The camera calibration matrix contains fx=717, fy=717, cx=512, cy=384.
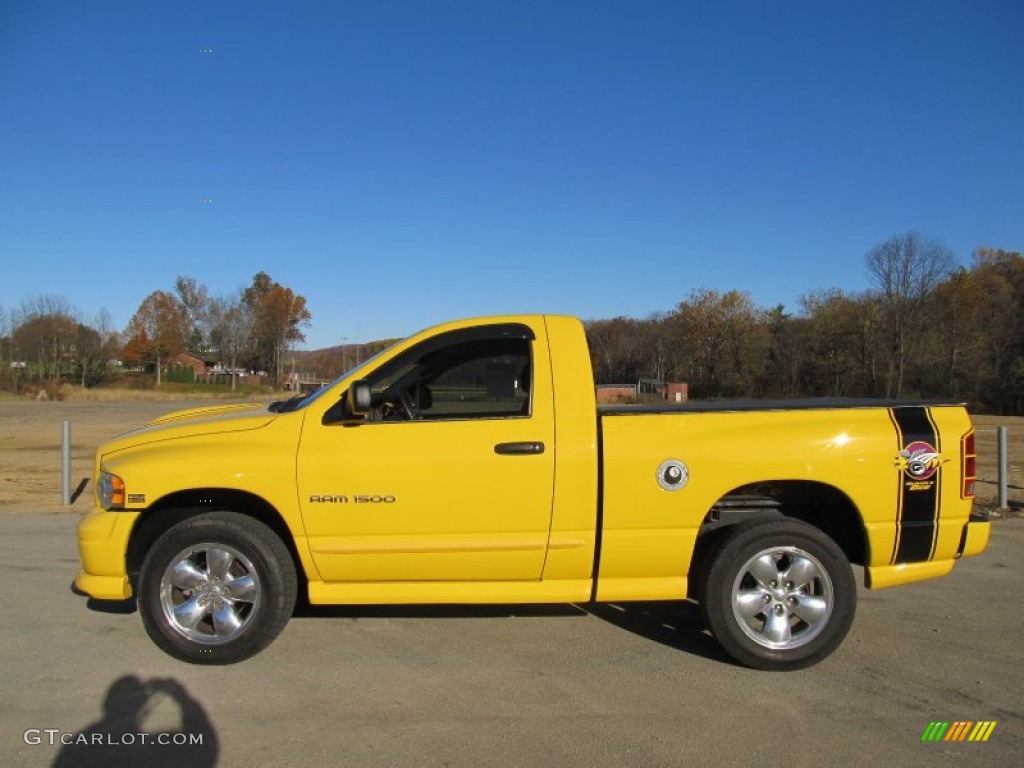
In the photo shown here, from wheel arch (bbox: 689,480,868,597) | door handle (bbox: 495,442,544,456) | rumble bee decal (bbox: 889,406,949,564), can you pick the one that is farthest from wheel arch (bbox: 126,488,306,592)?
rumble bee decal (bbox: 889,406,949,564)

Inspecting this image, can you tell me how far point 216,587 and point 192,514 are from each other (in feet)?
1.58

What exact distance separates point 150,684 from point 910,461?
14.3 feet

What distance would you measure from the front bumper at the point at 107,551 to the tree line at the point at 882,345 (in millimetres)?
49626

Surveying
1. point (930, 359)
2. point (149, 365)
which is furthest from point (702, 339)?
point (149, 365)

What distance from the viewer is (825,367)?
60719 millimetres

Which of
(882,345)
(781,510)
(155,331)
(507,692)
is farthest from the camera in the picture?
(155,331)

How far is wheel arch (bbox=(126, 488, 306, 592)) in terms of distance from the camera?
421 centimetres

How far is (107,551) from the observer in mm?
4082

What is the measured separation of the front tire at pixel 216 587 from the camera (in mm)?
4051

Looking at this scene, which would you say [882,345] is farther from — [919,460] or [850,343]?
[919,460]

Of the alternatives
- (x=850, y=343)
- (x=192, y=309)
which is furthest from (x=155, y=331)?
(x=850, y=343)

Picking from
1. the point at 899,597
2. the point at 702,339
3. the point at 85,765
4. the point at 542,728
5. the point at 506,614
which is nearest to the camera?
the point at 85,765

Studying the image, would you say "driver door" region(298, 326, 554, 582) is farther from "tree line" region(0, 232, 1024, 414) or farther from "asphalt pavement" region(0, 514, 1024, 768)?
"tree line" region(0, 232, 1024, 414)

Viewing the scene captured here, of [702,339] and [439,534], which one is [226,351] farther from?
[439,534]
